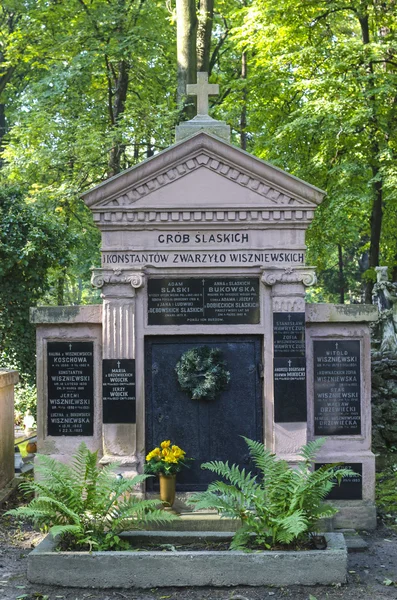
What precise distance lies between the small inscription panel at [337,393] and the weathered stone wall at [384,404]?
3.29 meters

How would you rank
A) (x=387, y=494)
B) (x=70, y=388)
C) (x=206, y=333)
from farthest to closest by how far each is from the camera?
(x=387, y=494), (x=70, y=388), (x=206, y=333)

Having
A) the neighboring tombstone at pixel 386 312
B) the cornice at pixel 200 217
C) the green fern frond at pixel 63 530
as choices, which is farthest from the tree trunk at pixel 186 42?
the green fern frond at pixel 63 530

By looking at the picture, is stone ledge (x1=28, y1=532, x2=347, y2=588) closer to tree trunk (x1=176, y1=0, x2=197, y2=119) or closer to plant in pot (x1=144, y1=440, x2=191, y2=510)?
plant in pot (x1=144, y1=440, x2=191, y2=510)

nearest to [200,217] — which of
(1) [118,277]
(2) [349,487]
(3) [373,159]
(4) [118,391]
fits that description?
(1) [118,277]

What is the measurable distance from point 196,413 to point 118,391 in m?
0.94

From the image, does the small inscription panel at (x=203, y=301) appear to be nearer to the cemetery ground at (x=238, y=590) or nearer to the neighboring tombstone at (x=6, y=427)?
the neighboring tombstone at (x=6, y=427)

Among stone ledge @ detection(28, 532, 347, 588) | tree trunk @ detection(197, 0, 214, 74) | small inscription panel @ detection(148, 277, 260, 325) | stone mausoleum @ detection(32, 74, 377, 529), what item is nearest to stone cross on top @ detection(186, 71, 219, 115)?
stone mausoleum @ detection(32, 74, 377, 529)

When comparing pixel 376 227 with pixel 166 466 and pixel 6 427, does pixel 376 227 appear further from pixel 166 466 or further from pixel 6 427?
pixel 166 466

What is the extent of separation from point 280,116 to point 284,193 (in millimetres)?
10425

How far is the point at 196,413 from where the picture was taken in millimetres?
8383

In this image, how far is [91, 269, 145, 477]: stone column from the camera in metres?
8.19

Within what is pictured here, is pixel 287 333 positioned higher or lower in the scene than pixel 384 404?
higher

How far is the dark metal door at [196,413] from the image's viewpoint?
8359 mm

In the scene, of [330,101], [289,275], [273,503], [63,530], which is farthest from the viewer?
[330,101]
